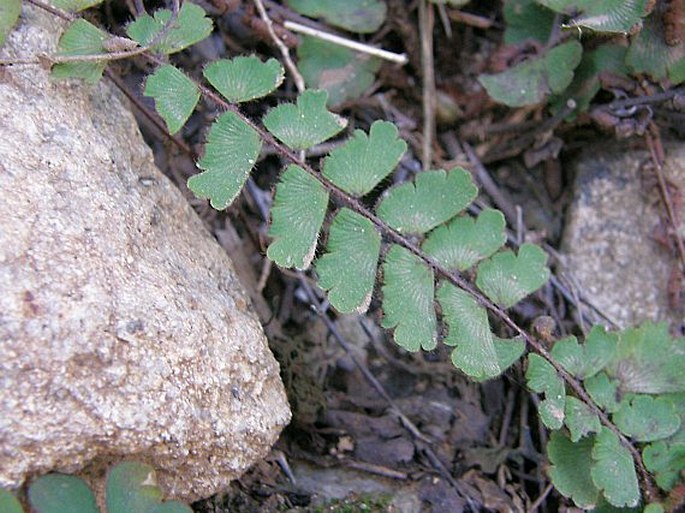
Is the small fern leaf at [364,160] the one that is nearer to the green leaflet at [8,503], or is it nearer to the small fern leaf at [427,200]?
the small fern leaf at [427,200]

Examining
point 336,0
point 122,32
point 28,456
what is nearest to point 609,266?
point 336,0

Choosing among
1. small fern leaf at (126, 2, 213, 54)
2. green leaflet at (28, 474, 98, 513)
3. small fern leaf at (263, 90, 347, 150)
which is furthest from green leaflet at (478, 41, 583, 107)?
green leaflet at (28, 474, 98, 513)

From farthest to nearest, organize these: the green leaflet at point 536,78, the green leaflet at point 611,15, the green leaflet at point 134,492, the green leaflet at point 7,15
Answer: the green leaflet at point 536,78 < the green leaflet at point 611,15 < the green leaflet at point 7,15 < the green leaflet at point 134,492

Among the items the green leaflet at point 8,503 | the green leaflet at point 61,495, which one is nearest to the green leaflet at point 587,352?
the green leaflet at point 61,495

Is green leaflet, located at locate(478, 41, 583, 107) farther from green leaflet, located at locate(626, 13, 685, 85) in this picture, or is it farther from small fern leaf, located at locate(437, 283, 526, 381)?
small fern leaf, located at locate(437, 283, 526, 381)

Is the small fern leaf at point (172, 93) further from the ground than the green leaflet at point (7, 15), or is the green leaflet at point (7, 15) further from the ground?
the green leaflet at point (7, 15)

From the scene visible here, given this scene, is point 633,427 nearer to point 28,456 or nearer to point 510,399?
point 510,399
